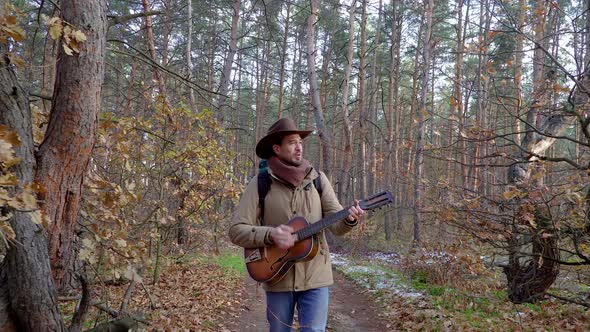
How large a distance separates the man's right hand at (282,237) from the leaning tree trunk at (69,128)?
1508 millimetres

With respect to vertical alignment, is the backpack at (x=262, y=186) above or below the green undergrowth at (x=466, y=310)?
above

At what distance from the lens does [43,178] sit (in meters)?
2.76

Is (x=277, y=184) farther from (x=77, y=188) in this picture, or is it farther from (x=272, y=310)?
(x=77, y=188)

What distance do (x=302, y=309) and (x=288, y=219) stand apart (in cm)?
69

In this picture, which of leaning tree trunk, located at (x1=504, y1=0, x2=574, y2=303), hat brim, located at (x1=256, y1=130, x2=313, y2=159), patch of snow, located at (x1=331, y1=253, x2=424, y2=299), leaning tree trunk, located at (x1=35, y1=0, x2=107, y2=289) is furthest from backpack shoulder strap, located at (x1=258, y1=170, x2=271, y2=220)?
patch of snow, located at (x1=331, y1=253, x2=424, y2=299)

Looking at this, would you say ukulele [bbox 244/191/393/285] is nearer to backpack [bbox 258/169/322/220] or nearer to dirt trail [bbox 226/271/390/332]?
Result: backpack [bbox 258/169/322/220]

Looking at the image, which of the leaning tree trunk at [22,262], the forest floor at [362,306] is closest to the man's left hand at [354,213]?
the leaning tree trunk at [22,262]

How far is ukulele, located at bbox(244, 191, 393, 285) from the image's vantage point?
2.98m

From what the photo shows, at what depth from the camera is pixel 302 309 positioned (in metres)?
3.04

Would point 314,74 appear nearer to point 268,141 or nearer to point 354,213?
point 268,141

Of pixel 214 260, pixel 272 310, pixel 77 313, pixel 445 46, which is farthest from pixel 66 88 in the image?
pixel 445 46

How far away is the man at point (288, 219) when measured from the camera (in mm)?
2975

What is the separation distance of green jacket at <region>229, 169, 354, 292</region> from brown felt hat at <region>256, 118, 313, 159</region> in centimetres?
35

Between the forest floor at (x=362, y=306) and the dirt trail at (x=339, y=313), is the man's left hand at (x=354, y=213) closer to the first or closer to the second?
the forest floor at (x=362, y=306)
